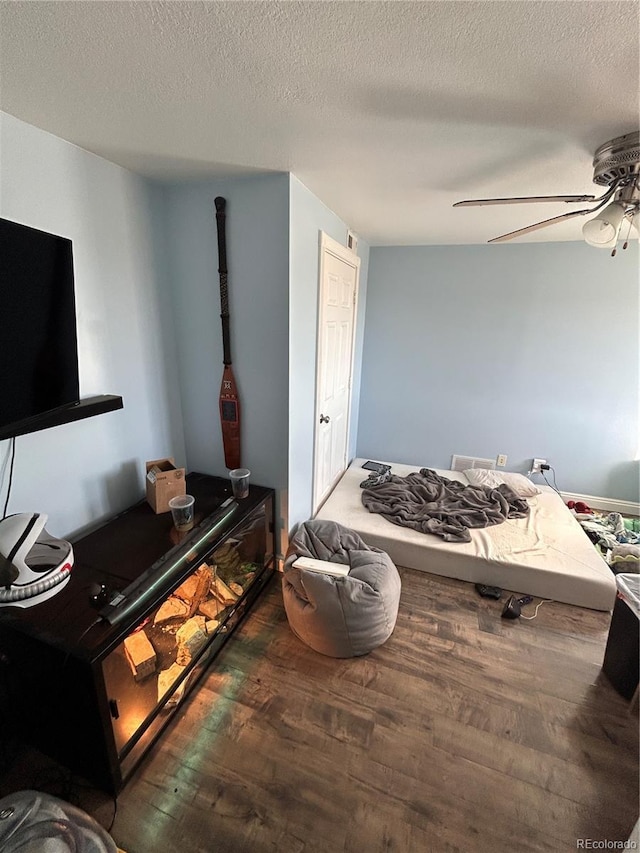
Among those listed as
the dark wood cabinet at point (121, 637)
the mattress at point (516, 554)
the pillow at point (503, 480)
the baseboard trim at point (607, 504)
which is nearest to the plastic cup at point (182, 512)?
the dark wood cabinet at point (121, 637)

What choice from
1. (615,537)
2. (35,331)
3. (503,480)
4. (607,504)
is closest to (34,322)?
(35,331)

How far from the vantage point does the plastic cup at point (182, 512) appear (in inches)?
64.7

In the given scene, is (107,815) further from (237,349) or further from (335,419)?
(335,419)

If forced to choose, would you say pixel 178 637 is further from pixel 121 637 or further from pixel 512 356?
pixel 512 356

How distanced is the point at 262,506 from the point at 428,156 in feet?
5.92

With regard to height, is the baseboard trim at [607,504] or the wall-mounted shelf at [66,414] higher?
the wall-mounted shelf at [66,414]

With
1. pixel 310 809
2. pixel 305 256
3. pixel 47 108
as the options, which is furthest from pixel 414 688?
pixel 47 108

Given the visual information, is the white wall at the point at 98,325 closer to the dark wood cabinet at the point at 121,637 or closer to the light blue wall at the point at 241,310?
the light blue wall at the point at 241,310

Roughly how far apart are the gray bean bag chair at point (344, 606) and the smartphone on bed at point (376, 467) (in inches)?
58.7

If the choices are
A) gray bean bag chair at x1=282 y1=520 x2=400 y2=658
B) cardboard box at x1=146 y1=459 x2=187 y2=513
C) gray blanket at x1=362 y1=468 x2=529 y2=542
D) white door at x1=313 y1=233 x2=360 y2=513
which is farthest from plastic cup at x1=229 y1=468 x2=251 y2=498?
gray blanket at x1=362 y1=468 x2=529 y2=542

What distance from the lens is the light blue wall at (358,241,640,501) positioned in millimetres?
2949

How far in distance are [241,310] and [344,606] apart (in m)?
1.59

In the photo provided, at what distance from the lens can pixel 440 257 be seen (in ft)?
10.5

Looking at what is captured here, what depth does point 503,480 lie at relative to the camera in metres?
3.12
